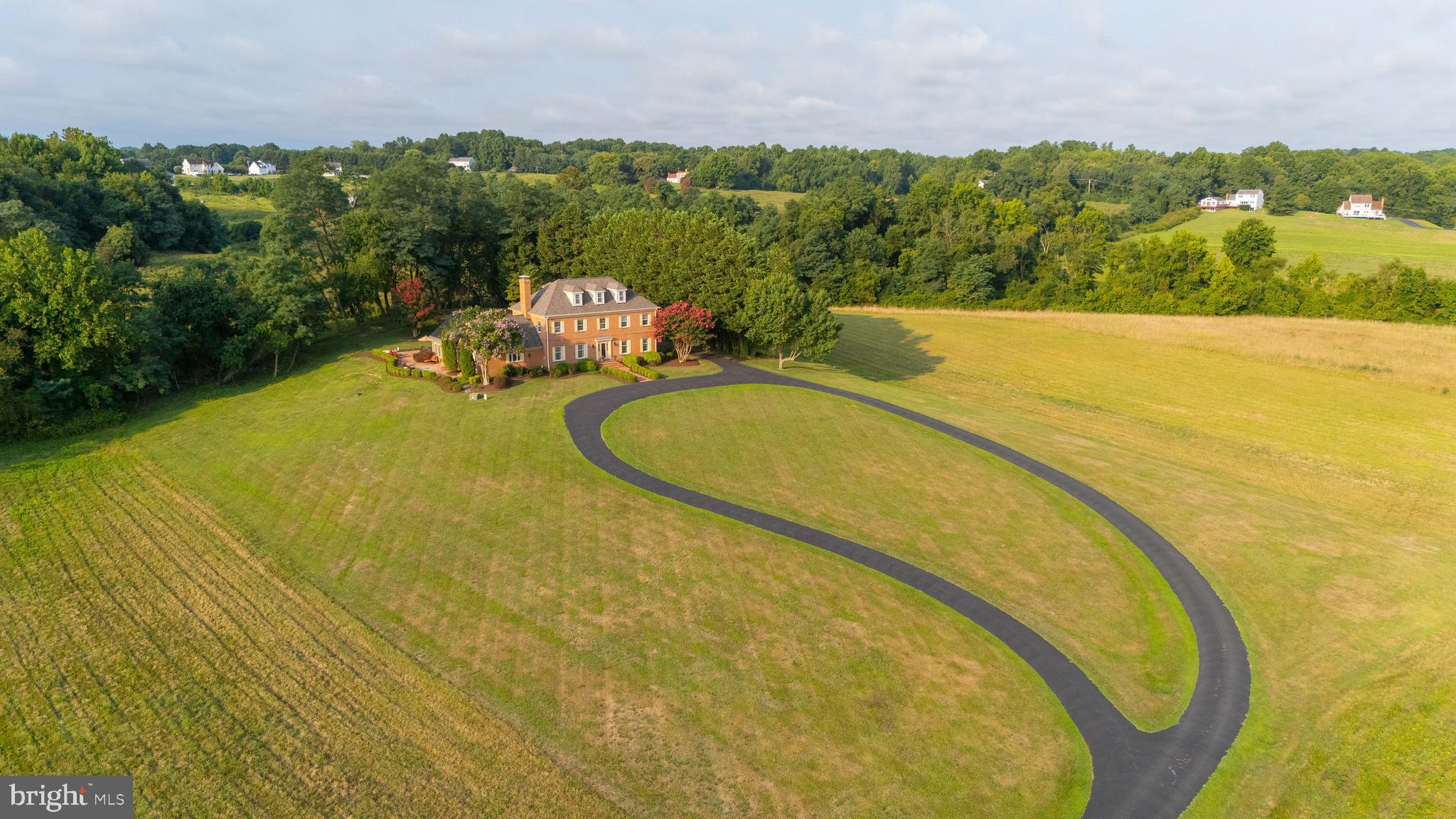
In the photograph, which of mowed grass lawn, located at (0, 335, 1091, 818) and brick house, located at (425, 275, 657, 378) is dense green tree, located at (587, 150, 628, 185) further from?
mowed grass lawn, located at (0, 335, 1091, 818)

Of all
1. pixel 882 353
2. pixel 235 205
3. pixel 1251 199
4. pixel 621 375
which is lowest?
pixel 882 353

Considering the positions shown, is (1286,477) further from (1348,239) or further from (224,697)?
(1348,239)

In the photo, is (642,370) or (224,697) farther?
(642,370)

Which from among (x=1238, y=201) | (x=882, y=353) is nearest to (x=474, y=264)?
(x=882, y=353)

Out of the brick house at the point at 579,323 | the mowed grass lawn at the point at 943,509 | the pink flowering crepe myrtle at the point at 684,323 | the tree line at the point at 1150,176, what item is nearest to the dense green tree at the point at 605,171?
the tree line at the point at 1150,176

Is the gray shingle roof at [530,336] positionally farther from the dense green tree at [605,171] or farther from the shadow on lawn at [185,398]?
the dense green tree at [605,171]
